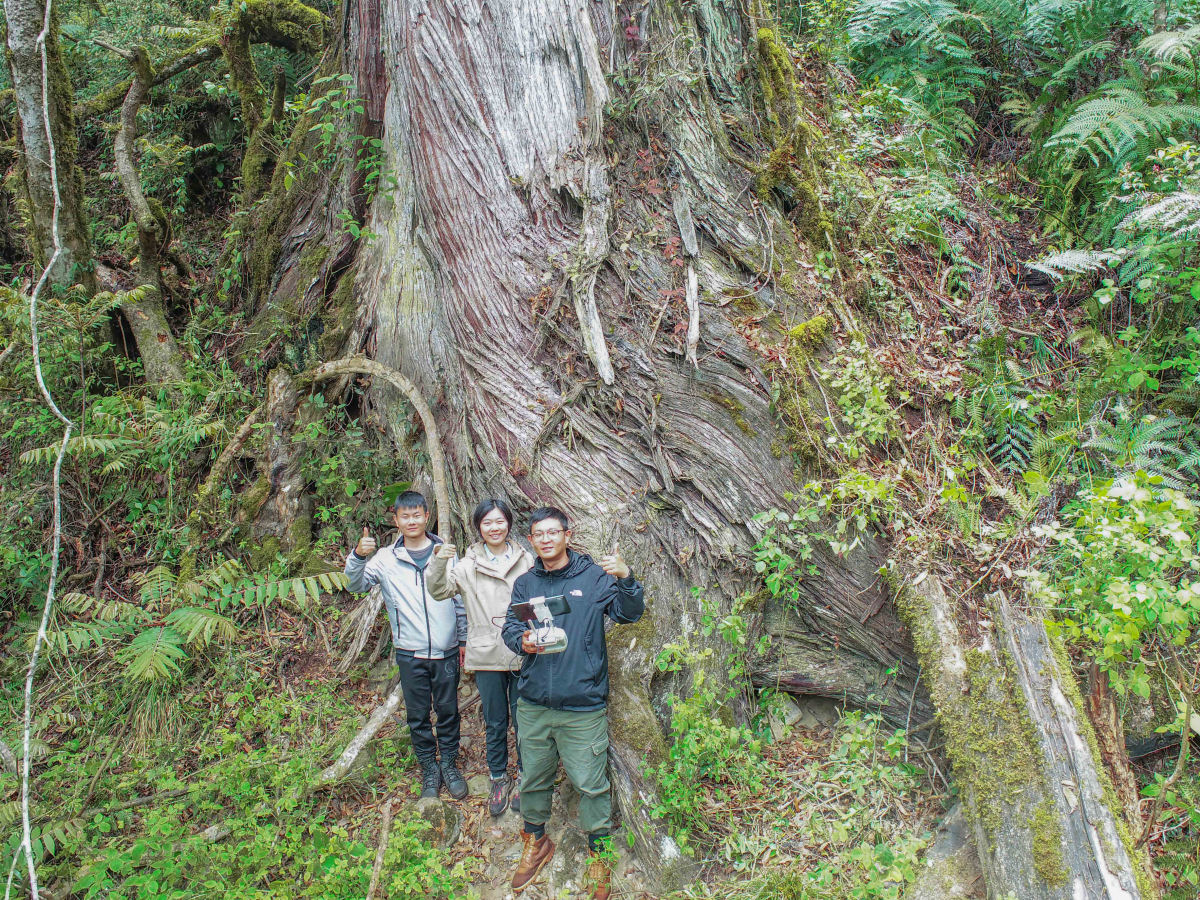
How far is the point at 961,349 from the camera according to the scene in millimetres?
5461

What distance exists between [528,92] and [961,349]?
3.64 metres

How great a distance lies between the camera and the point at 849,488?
4395 mm

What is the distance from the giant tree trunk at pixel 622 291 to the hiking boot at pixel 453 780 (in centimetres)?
106

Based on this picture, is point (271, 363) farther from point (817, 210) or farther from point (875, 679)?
point (875, 679)

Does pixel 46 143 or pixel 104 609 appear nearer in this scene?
pixel 104 609

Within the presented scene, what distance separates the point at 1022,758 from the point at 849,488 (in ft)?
5.14

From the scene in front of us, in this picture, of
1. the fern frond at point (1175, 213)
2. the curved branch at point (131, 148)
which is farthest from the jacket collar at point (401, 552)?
the curved branch at point (131, 148)

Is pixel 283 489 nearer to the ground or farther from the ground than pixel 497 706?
farther from the ground

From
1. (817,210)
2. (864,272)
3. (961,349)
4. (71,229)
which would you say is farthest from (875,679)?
(71,229)

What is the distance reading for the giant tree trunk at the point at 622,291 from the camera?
4691 millimetres

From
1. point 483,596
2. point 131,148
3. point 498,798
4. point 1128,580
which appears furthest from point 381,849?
point 131,148

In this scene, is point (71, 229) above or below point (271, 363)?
above

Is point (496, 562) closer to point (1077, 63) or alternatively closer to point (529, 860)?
point (529, 860)

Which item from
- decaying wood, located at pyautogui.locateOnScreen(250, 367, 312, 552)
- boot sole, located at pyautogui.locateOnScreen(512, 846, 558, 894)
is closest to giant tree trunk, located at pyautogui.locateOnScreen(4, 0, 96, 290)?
decaying wood, located at pyautogui.locateOnScreen(250, 367, 312, 552)
